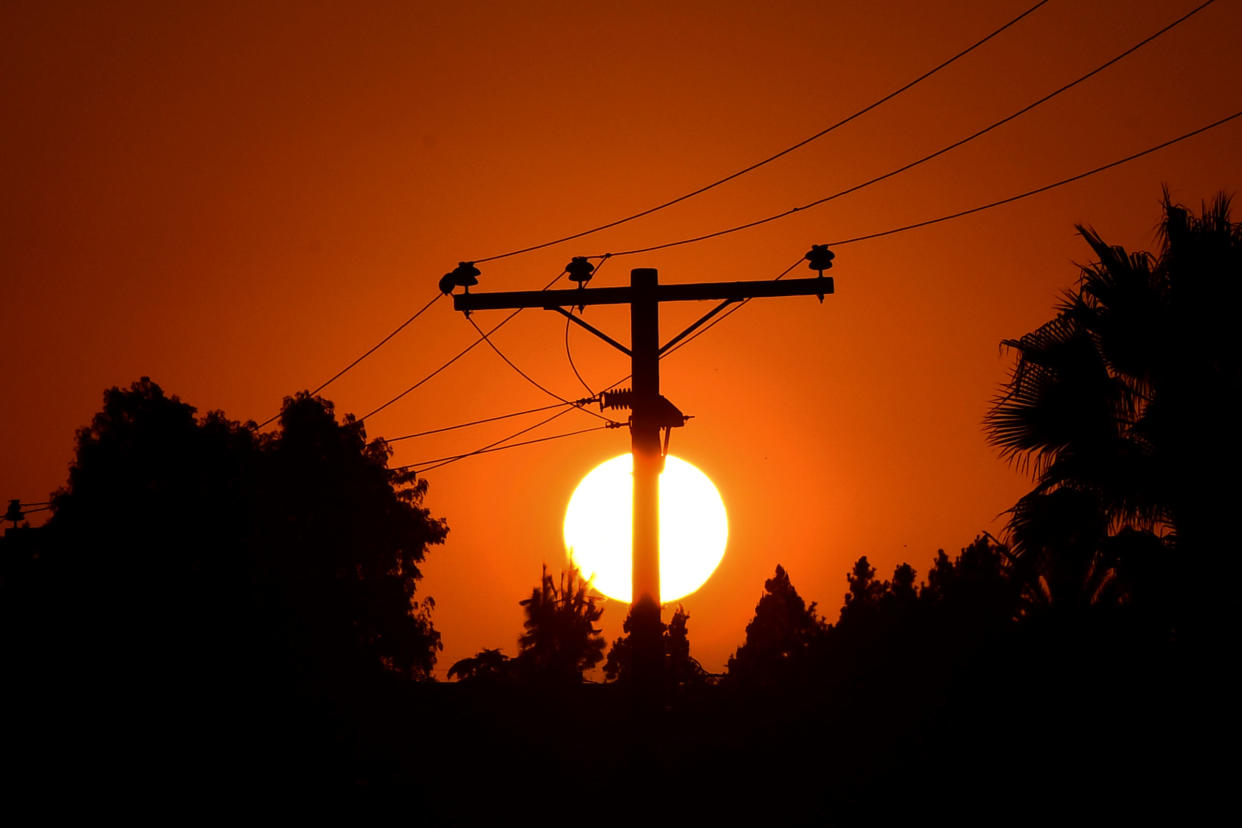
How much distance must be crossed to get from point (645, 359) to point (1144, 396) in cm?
552

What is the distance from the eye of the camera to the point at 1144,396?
14.4 m

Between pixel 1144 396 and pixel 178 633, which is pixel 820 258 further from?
pixel 178 633

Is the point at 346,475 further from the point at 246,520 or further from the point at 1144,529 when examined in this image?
the point at 1144,529

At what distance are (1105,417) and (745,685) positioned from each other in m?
6.67

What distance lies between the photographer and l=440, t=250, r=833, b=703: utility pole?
44.4 feet

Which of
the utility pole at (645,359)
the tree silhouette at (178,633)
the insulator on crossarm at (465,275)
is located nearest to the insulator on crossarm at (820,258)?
the utility pole at (645,359)

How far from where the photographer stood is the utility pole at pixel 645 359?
44.4 feet

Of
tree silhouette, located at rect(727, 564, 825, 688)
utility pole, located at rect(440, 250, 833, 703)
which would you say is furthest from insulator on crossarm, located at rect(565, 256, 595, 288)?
tree silhouette, located at rect(727, 564, 825, 688)

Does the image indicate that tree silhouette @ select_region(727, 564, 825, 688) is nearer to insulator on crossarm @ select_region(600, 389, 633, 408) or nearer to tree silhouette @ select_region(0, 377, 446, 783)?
tree silhouette @ select_region(0, 377, 446, 783)

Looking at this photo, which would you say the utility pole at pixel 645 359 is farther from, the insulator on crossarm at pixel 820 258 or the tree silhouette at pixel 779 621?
the tree silhouette at pixel 779 621

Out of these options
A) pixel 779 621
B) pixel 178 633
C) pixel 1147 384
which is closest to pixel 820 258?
pixel 1147 384

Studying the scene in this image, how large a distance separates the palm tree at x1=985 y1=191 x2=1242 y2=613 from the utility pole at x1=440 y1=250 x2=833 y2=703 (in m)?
2.87

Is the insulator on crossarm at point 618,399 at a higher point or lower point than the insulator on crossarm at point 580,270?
lower

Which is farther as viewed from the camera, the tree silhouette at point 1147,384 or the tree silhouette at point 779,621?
the tree silhouette at point 779,621
